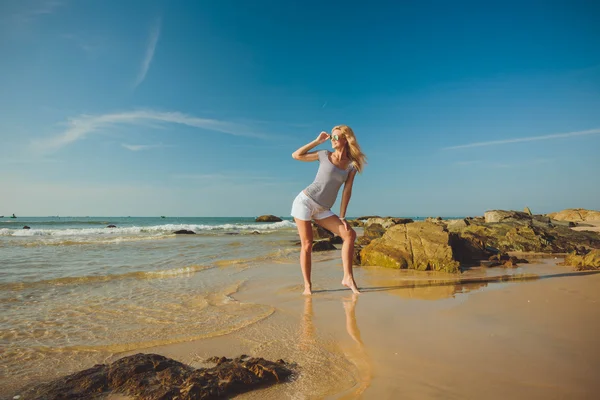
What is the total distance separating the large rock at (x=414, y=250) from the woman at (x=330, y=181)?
2892 mm

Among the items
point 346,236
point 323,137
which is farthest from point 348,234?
point 323,137

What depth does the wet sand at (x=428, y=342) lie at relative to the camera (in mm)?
2170

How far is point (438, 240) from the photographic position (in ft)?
25.2

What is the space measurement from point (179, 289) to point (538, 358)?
506cm

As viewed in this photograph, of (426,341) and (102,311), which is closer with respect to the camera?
(426,341)

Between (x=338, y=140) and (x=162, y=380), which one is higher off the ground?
(x=338, y=140)

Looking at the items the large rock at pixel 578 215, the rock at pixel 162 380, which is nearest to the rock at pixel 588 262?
the rock at pixel 162 380

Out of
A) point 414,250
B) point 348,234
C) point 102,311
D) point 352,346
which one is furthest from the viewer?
point 414,250

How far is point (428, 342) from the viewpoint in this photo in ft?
9.80

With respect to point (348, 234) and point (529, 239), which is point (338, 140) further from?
point (529, 239)

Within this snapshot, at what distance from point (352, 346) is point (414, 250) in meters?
5.25

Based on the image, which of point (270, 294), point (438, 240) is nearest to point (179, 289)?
point (270, 294)

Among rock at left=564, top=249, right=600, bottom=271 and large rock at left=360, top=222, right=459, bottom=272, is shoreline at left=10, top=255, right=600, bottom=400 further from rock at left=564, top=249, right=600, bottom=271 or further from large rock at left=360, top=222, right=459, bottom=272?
rock at left=564, top=249, right=600, bottom=271

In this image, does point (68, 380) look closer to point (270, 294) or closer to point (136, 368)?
point (136, 368)
